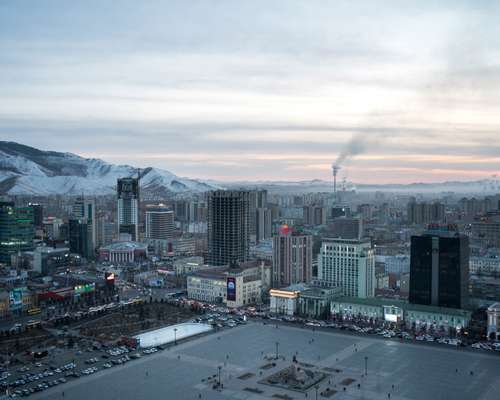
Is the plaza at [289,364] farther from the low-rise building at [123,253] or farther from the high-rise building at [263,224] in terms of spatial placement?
the high-rise building at [263,224]

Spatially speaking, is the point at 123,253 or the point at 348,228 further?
the point at 348,228

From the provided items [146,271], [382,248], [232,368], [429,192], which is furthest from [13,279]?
[429,192]

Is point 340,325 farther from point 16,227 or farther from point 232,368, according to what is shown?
point 16,227

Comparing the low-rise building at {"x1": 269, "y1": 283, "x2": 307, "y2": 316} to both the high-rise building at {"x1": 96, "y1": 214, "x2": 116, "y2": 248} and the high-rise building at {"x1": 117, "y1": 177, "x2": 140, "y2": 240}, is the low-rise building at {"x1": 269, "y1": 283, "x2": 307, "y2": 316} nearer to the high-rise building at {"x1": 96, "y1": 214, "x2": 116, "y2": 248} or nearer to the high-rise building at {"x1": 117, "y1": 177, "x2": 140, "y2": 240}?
the high-rise building at {"x1": 96, "y1": 214, "x2": 116, "y2": 248}

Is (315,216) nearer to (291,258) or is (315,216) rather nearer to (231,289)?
(291,258)

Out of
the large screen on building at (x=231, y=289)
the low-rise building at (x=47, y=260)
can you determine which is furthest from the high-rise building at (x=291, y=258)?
the low-rise building at (x=47, y=260)

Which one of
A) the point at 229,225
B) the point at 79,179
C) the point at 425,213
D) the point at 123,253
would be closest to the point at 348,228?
the point at 425,213
